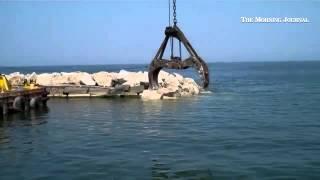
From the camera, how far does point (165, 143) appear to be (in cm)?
2212

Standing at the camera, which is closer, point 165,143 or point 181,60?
point 165,143

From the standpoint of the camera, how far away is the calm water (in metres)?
16.9

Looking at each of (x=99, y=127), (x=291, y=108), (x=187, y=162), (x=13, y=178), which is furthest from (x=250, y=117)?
(x=13, y=178)

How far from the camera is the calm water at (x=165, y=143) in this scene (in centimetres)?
1688

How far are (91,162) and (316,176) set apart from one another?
8.18 m

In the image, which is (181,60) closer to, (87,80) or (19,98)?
(87,80)

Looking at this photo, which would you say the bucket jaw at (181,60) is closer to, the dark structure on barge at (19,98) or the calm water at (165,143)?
the calm water at (165,143)

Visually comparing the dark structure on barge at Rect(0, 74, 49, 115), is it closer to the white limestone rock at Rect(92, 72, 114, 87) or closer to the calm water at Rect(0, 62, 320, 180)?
the calm water at Rect(0, 62, 320, 180)

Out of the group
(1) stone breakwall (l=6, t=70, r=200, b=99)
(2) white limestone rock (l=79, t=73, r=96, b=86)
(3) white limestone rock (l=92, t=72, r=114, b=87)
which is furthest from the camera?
(3) white limestone rock (l=92, t=72, r=114, b=87)

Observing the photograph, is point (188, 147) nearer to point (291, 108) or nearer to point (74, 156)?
point (74, 156)

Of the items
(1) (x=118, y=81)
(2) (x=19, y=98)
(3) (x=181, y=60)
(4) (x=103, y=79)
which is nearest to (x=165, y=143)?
(2) (x=19, y=98)

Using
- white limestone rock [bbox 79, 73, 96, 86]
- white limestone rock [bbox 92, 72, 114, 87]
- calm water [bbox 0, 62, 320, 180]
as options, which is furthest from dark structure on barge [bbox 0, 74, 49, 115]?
white limestone rock [bbox 92, 72, 114, 87]

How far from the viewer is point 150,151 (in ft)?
66.7

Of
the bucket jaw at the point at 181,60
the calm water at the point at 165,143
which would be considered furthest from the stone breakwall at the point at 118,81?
the calm water at the point at 165,143
